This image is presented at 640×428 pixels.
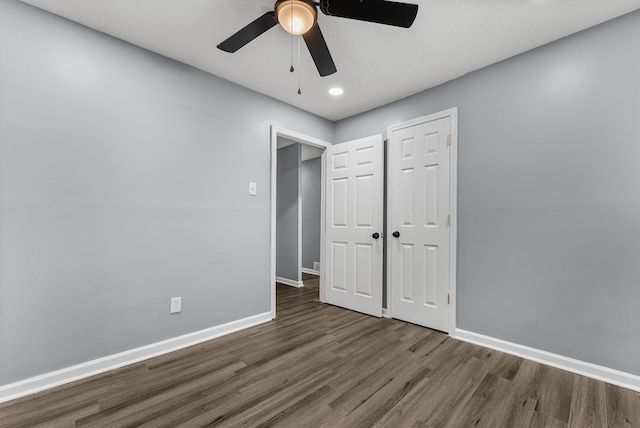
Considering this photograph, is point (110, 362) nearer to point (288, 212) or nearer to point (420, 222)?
point (420, 222)

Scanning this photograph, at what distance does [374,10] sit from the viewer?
1418 mm

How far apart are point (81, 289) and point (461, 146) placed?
3.36 metres

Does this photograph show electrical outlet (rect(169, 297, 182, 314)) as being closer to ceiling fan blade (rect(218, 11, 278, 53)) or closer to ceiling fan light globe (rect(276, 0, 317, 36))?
ceiling fan blade (rect(218, 11, 278, 53))

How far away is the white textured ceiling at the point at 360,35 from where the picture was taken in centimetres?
183

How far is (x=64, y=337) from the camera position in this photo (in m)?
1.88

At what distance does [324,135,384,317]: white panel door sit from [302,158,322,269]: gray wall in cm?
215

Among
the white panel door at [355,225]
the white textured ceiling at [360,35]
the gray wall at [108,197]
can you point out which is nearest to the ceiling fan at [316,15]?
the white textured ceiling at [360,35]

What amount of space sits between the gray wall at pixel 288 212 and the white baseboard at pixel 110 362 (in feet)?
6.55

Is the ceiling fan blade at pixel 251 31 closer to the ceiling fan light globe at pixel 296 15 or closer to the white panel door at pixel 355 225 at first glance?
the ceiling fan light globe at pixel 296 15

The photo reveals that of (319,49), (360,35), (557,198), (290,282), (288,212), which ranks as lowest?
(290,282)

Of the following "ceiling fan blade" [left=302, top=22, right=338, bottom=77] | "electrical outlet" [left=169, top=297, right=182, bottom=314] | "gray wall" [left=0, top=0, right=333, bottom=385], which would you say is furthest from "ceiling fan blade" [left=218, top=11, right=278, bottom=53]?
"electrical outlet" [left=169, top=297, right=182, bottom=314]

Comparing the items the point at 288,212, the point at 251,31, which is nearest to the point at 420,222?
the point at 251,31

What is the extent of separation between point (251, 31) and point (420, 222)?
2275mm

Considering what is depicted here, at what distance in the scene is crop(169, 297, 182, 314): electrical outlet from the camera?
2.36 metres
